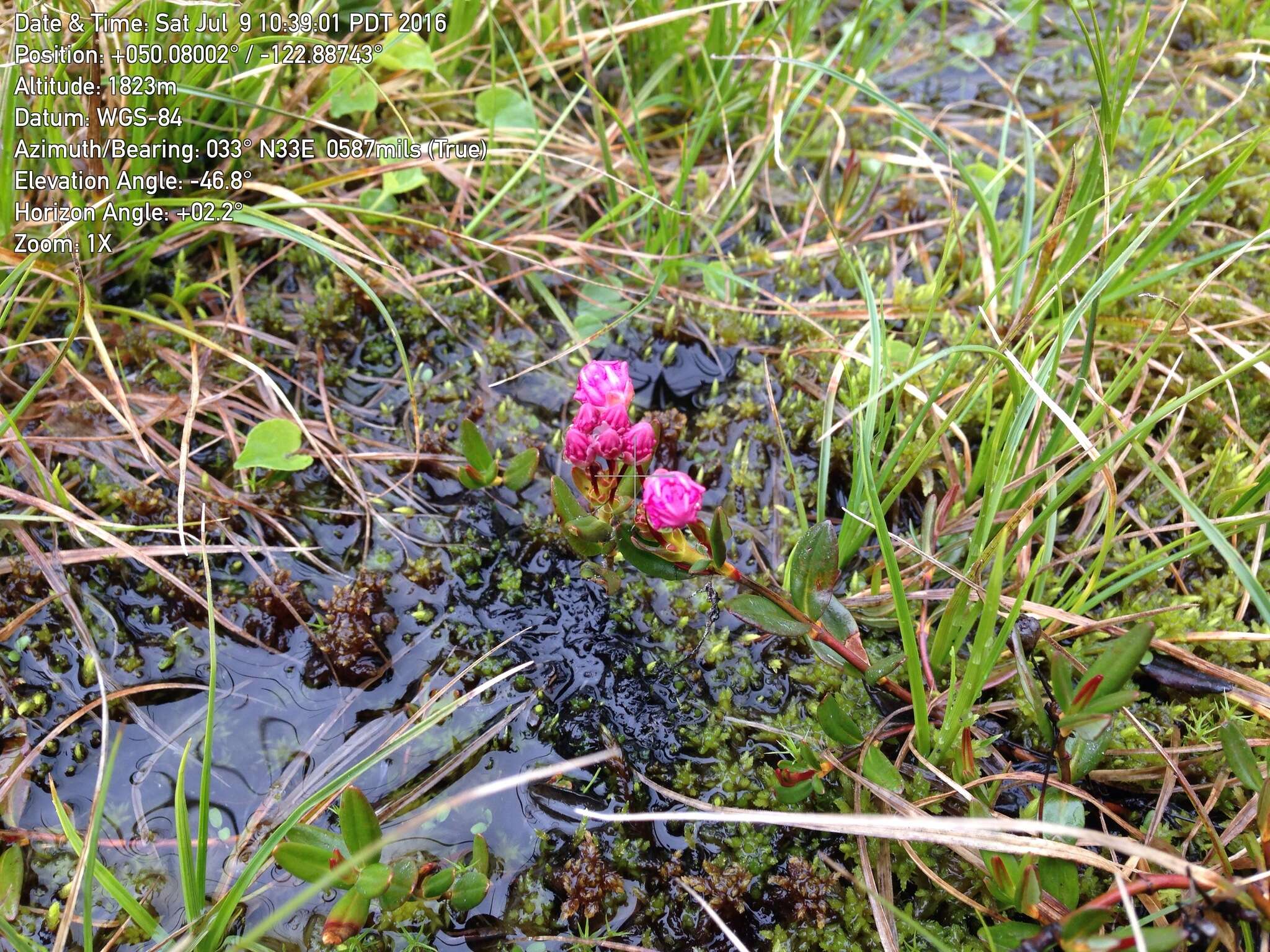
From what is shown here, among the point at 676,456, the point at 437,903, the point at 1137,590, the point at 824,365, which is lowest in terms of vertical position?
the point at 437,903

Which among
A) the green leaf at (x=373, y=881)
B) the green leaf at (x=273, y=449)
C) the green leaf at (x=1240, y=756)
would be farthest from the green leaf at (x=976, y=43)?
the green leaf at (x=373, y=881)

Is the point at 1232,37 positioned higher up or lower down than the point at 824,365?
higher up

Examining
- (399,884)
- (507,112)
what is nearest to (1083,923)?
(399,884)

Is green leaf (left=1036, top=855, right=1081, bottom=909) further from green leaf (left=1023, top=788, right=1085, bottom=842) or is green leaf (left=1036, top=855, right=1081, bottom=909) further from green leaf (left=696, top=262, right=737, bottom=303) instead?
green leaf (left=696, top=262, right=737, bottom=303)

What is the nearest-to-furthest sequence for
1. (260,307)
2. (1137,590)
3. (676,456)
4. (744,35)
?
(1137,590) < (676,456) < (260,307) < (744,35)

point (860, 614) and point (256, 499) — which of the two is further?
point (256, 499)

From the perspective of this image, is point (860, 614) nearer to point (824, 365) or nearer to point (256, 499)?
point (824, 365)

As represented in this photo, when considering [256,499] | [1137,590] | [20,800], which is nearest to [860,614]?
[1137,590]
